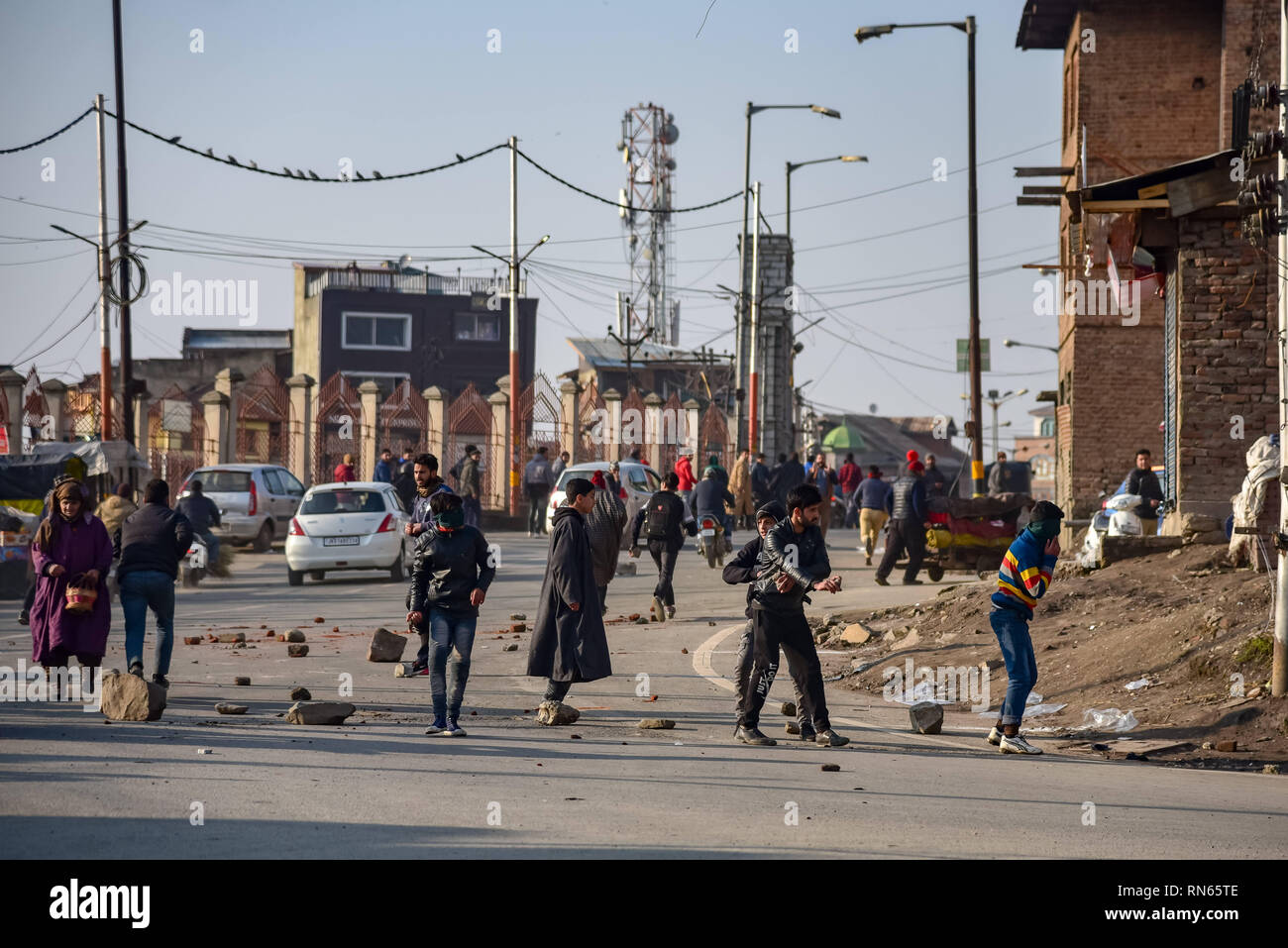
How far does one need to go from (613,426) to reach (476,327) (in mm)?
32684

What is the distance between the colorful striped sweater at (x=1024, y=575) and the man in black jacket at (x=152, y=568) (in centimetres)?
636

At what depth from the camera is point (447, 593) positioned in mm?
11305

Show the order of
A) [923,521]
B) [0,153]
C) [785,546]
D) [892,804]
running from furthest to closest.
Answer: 1. [0,153]
2. [923,521]
3. [785,546]
4. [892,804]

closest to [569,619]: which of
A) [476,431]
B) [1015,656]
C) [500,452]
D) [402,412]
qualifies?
[1015,656]

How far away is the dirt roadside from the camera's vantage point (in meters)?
11.9

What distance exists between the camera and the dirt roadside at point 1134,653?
11883 mm

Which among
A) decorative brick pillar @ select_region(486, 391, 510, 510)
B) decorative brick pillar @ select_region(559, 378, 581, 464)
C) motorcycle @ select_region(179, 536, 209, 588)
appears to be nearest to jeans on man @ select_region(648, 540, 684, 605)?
motorcycle @ select_region(179, 536, 209, 588)

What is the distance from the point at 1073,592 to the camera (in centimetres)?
1669

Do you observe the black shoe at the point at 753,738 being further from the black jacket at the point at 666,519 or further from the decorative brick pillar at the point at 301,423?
the decorative brick pillar at the point at 301,423

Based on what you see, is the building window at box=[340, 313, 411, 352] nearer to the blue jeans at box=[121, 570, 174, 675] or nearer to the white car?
the white car

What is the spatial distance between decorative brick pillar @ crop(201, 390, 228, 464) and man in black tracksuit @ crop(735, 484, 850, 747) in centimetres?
2933
